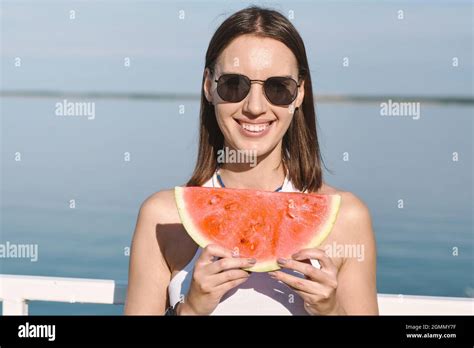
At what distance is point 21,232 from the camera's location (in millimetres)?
9430

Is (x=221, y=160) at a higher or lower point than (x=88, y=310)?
higher

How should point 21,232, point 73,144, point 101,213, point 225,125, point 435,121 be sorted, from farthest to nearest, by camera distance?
point 435,121, point 73,144, point 101,213, point 21,232, point 225,125

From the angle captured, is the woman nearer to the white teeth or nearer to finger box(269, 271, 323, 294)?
the white teeth

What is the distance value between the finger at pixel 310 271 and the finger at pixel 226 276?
16 centimetres

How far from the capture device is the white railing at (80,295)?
3529 mm

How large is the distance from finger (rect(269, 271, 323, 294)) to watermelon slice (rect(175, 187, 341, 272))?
0.24 metres

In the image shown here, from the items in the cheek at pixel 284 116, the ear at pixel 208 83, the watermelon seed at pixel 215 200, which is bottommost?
the watermelon seed at pixel 215 200

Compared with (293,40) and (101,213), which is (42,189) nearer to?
(101,213)

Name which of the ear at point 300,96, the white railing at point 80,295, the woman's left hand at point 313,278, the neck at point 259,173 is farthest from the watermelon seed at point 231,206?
the white railing at point 80,295

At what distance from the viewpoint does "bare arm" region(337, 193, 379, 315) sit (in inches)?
131

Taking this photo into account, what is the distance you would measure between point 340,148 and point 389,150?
1135 millimetres

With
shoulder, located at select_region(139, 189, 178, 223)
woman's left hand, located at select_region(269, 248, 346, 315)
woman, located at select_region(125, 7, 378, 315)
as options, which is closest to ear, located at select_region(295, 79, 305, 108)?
woman, located at select_region(125, 7, 378, 315)

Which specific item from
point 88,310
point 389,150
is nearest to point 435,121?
point 389,150

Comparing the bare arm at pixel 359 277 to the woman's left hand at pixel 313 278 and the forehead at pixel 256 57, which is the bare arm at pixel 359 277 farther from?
the forehead at pixel 256 57
